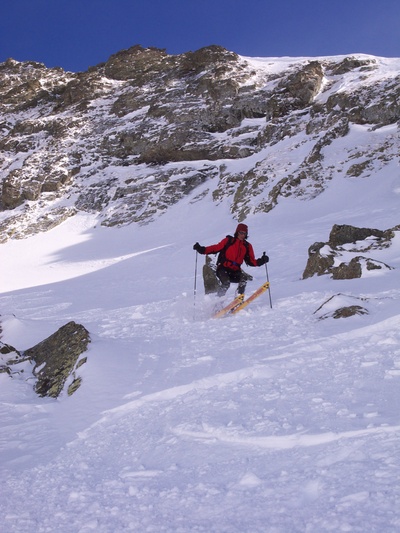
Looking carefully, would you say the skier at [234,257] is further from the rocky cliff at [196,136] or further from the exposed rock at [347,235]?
the rocky cliff at [196,136]

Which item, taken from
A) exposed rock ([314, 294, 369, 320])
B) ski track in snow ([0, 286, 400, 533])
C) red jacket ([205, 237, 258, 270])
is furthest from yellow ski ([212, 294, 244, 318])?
ski track in snow ([0, 286, 400, 533])

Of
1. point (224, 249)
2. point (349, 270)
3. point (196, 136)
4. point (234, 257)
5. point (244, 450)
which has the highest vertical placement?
point (196, 136)

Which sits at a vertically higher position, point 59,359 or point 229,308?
point 59,359

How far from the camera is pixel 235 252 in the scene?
8.91m

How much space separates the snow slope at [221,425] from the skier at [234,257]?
81 centimetres

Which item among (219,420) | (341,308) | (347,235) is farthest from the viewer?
(347,235)

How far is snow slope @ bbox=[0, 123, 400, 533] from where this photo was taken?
2.52m

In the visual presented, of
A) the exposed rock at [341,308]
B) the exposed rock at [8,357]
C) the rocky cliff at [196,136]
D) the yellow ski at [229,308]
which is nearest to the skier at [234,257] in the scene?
the yellow ski at [229,308]

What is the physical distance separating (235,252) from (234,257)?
0.11 metres

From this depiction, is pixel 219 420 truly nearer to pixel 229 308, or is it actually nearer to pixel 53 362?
pixel 53 362

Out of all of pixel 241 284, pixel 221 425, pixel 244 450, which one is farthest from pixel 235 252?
pixel 244 450

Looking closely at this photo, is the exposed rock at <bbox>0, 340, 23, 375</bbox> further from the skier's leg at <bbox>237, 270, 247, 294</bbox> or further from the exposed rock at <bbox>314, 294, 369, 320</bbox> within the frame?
the exposed rock at <bbox>314, 294, 369, 320</bbox>

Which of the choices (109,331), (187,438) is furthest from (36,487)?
(109,331)

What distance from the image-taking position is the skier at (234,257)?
8852 mm
